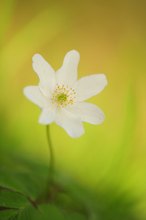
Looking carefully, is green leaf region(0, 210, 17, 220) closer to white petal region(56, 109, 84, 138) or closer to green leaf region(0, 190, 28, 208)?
green leaf region(0, 190, 28, 208)

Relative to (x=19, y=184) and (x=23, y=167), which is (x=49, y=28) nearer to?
(x=23, y=167)

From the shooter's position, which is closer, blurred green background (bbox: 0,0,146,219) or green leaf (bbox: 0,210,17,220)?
green leaf (bbox: 0,210,17,220)

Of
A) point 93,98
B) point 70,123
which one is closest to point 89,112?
point 70,123

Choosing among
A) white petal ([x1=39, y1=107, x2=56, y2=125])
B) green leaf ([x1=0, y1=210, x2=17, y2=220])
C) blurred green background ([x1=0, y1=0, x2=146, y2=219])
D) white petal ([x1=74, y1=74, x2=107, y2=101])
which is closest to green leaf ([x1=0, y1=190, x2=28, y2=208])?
green leaf ([x1=0, y1=210, x2=17, y2=220])

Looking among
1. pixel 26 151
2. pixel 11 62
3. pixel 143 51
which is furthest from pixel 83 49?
pixel 26 151

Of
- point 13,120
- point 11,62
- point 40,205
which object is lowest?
point 40,205

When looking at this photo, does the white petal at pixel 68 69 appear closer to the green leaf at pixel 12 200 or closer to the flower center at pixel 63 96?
the flower center at pixel 63 96

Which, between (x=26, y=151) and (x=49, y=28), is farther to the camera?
(x=49, y=28)
